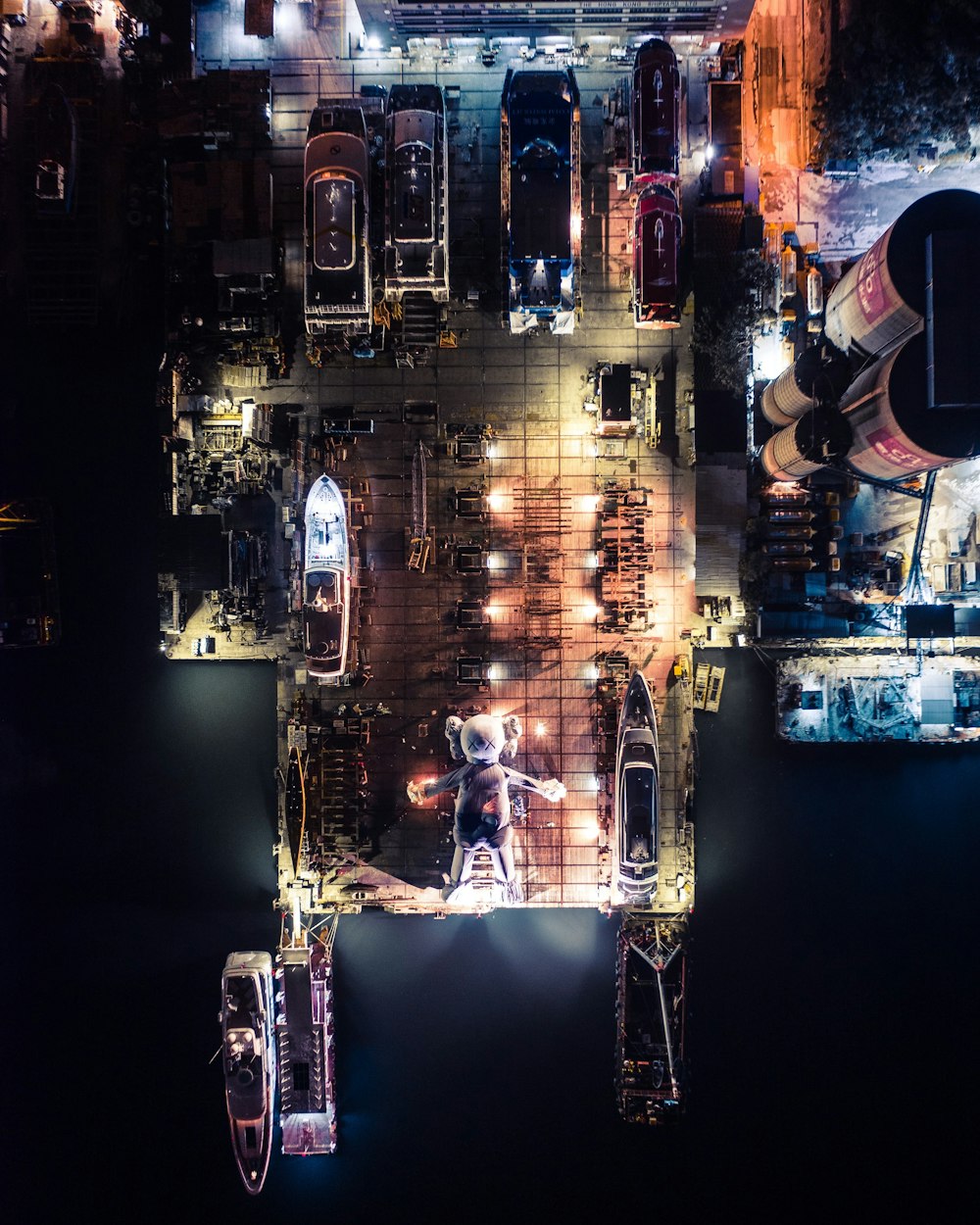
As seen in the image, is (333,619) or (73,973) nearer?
(333,619)

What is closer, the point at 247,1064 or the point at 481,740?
the point at 481,740

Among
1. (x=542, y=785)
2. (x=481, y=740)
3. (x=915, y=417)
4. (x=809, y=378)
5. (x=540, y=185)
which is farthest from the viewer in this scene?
(x=542, y=785)

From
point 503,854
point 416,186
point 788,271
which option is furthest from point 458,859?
point 788,271

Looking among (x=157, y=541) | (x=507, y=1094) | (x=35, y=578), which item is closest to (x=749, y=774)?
(x=507, y=1094)

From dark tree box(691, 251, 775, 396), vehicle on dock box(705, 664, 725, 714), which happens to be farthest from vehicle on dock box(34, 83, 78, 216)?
vehicle on dock box(705, 664, 725, 714)

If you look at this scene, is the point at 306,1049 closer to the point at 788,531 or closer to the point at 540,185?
the point at 788,531

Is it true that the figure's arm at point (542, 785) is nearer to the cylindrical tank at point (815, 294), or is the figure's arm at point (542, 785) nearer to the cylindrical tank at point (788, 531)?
the cylindrical tank at point (788, 531)

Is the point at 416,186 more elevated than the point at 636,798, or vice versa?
the point at 416,186

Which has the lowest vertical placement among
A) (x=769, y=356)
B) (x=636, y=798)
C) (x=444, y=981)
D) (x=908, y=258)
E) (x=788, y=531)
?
(x=444, y=981)

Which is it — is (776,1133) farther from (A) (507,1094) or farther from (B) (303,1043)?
(B) (303,1043)
